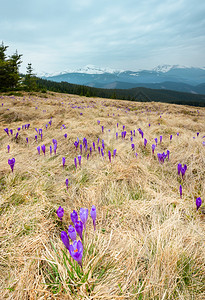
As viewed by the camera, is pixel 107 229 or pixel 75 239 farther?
pixel 107 229

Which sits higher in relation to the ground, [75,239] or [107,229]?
[75,239]

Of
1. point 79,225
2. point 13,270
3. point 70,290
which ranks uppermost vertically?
point 79,225

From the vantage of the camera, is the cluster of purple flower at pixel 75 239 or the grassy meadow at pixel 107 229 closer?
the cluster of purple flower at pixel 75 239

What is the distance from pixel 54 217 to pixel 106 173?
4.02ft

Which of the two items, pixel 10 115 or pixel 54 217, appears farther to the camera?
pixel 10 115

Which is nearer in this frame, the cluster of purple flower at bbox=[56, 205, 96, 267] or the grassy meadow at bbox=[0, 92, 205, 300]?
the cluster of purple flower at bbox=[56, 205, 96, 267]

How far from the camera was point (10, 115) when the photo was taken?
7.77m

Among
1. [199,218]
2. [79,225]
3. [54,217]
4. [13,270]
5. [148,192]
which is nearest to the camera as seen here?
[79,225]

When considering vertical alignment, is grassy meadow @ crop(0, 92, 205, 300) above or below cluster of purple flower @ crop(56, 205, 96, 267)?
below

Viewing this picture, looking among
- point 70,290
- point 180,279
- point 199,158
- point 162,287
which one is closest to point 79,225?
point 70,290

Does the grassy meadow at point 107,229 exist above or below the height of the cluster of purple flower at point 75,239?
below

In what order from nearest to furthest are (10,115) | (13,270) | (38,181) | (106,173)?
(13,270) < (38,181) < (106,173) < (10,115)

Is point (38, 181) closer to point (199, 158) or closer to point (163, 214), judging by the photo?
point (163, 214)

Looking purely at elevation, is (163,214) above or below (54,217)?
above
